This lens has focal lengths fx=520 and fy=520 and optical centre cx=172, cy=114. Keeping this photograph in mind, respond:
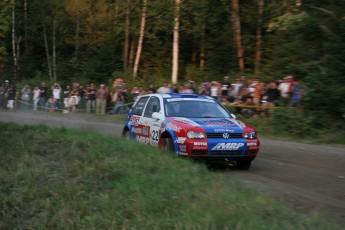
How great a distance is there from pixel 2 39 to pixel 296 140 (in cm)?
3667

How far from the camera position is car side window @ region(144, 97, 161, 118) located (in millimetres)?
12029

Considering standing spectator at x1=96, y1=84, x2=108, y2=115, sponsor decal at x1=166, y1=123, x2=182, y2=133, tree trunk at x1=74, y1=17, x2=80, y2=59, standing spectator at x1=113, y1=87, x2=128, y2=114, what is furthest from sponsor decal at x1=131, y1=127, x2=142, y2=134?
tree trunk at x1=74, y1=17, x2=80, y2=59

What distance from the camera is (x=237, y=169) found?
11266mm

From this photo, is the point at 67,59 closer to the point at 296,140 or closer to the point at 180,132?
the point at 296,140

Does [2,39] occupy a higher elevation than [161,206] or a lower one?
higher

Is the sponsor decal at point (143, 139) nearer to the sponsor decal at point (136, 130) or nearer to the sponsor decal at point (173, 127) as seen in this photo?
the sponsor decal at point (136, 130)

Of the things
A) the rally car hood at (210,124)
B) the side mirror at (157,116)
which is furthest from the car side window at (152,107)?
the rally car hood at (210,124)

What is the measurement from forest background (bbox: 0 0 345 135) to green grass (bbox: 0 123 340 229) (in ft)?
34.1

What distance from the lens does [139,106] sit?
43.0 ft

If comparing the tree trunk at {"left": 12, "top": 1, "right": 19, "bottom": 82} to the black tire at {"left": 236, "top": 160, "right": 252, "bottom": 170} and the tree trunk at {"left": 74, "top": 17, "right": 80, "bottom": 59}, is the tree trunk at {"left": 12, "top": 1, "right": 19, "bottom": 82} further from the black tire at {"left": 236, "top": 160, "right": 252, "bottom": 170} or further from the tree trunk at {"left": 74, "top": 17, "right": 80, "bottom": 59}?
the black tire at {"left": 236, "top": 160, "right": 252, "bottom": 170}

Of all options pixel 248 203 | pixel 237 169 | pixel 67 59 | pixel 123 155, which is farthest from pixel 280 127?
pixel 67 59

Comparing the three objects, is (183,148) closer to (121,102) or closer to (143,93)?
(121,102)

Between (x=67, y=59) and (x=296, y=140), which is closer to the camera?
(x=296, y=140)

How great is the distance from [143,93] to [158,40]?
494 inches
